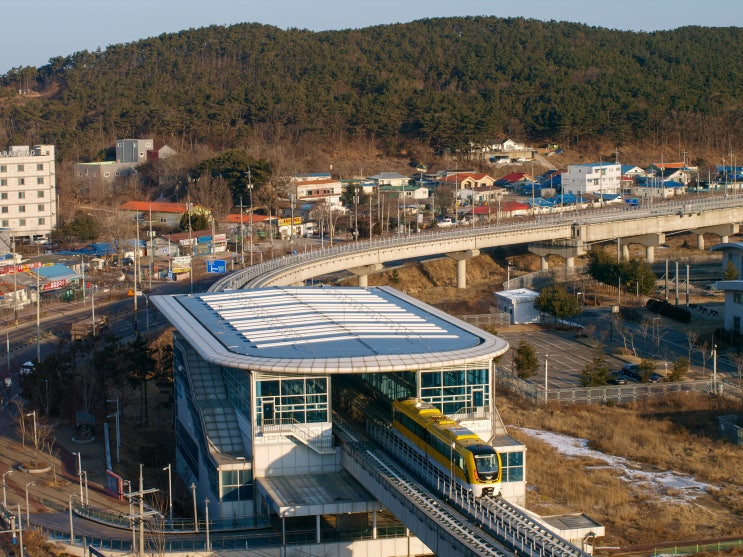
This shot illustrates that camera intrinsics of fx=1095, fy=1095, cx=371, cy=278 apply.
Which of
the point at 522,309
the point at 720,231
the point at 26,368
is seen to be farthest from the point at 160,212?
the point at 720,231

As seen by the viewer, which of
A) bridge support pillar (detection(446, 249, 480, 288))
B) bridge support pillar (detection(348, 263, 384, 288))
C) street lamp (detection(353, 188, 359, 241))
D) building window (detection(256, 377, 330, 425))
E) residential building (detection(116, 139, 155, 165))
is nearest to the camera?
building window (detection(256, 377, 330, 425))

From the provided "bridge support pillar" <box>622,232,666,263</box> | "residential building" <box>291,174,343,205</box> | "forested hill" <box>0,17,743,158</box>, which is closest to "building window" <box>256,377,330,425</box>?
"bridge support pillar" <box>622,232,666,263</box>

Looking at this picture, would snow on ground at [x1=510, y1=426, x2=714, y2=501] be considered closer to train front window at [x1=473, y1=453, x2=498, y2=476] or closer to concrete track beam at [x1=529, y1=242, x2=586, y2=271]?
train front window at [x1=473, y1=453, x2=498, y2=476]

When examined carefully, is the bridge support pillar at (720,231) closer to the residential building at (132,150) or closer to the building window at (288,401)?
the residential building at (132,150)

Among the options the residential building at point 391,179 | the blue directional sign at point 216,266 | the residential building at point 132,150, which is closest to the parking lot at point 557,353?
the blue directional sign at point 216,266

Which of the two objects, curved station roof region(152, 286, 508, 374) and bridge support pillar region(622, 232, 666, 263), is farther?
bridge support pillar region(622, 232, 666, 263)

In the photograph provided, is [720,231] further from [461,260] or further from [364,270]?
[364,270]

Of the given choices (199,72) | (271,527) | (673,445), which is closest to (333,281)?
(673,445)
